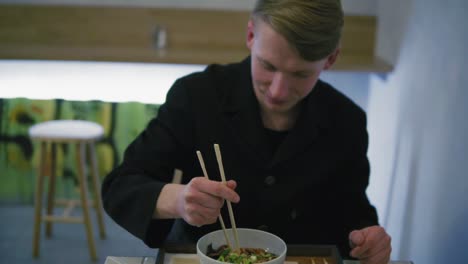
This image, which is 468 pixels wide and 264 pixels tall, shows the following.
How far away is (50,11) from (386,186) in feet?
6.55

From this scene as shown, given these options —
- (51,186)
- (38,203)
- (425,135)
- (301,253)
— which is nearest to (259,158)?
(301,253)

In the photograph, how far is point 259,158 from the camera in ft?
4.42

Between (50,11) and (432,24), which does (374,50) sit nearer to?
(432,24)

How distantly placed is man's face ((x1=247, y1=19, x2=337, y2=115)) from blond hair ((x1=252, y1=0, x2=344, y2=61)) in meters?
0.02

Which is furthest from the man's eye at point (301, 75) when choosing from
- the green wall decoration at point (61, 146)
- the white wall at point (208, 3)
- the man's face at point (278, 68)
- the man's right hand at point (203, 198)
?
the green wall decoration at point (61, 146)

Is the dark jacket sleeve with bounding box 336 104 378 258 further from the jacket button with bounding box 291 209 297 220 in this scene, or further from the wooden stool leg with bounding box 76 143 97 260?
the wooden stool leg with bounding box 76 143 97 260

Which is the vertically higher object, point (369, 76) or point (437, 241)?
point (369, 76)

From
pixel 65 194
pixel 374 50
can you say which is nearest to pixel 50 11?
pixel 65 194

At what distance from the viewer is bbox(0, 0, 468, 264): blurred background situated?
7.42 ft

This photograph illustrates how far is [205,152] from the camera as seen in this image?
1395mm

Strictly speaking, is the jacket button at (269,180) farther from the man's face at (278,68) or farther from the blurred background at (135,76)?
the blurred background at (135,76)

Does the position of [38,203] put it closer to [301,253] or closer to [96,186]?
[96,186]

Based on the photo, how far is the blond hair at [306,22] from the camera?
3.68 ft

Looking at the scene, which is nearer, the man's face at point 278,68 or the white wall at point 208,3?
the man's face at point 278,68
